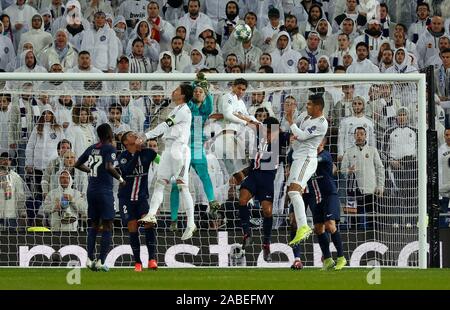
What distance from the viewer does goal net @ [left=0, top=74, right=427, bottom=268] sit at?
2077 centimetres

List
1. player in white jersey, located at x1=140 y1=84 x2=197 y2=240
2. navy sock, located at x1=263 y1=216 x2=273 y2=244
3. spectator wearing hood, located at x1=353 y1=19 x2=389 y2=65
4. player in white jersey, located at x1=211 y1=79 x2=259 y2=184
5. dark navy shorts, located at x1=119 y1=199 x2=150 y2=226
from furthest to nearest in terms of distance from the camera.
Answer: spectator wearing hood, located at x1=353 y1=19 x2=389 y2=65
player in white jersey, located at x1=211 y1=79 x2=259 y2=184
navy sock, located at x1=263 y1=216 x2=273 y2=244
player in white jersey, located at x1=140 y1=84 x2=197 y2=240
dark navy shorts, located at x1=119 y1=199 x2=150 y2=226

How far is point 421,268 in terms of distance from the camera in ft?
64.8

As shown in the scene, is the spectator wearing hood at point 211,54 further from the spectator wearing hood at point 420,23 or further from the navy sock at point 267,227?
the navy sock at point 267,227

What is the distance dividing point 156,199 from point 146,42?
6.46m

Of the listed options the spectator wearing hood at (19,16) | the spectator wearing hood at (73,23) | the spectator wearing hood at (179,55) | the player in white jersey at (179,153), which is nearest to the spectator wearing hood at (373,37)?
the spectator wearing hood at (179,55)

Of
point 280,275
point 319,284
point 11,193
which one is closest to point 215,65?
point 11,193

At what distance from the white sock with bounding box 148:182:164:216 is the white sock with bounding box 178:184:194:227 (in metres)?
0.29

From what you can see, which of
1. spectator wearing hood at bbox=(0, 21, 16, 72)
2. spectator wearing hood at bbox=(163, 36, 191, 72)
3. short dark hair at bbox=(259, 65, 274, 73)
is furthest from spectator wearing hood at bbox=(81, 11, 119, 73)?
short dark hair at bbox=(259, 65, 274, 73)

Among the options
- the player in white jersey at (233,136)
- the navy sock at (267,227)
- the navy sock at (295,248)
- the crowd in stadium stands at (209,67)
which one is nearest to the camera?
the navy sock at (295,248)

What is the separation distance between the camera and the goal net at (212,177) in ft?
68.1

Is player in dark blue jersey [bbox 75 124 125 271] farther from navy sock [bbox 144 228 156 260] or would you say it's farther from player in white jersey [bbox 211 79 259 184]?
player in white jersey [bbox 211 79 259 184]

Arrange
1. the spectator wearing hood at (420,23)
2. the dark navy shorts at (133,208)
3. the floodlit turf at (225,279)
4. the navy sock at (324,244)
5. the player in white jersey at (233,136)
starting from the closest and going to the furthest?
the floodlit turf at (225,279)
the dark navy shorts at (133,208)
the navy sock at (324,244)
the player in white jersey at (233,136)
the spectator wearing hood at (420,23)

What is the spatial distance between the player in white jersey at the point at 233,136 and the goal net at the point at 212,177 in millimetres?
68

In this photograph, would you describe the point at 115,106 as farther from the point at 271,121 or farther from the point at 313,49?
the point at 313,49
